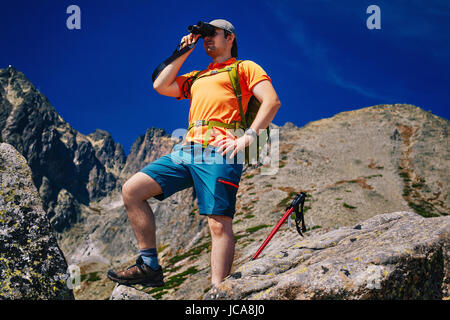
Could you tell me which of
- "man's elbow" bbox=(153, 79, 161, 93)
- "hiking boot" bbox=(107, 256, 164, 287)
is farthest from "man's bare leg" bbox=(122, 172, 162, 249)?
"man's elbow" bbox=(153, 79, 161, 93)

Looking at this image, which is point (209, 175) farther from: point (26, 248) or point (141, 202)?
point (26, 248)

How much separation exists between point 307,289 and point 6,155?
5.77 meters

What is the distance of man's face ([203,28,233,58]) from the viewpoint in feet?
20.3

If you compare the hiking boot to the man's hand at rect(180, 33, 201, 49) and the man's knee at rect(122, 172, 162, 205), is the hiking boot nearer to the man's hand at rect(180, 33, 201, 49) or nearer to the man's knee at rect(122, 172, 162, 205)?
the man's knee at rect(122, 172, 162, 205)

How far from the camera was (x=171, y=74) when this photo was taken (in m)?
6.15

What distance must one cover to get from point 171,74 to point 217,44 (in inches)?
39.9

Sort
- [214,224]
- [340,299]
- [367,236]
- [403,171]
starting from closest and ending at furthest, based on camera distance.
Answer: [340,299]
[214,224]
[367,236]
[403,171]

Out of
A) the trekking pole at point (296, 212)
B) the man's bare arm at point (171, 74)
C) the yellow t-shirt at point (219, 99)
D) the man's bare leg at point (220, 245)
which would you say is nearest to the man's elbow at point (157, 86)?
the man's bare arm at point (171, 74)

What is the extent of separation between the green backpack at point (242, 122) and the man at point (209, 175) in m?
0.06

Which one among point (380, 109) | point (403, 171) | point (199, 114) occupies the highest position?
point (380, 109)

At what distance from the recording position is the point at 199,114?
5758 millimetres

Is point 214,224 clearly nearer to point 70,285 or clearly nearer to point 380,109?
point 70,285
